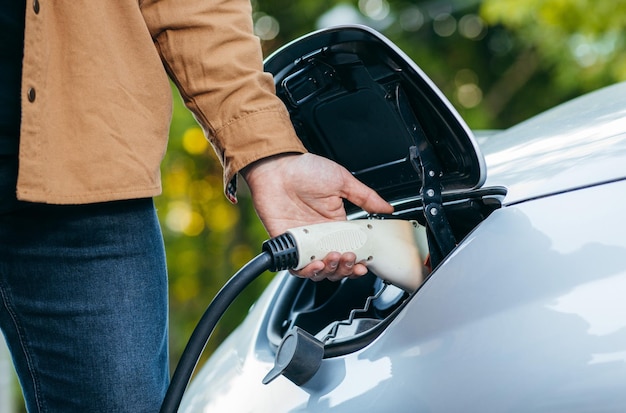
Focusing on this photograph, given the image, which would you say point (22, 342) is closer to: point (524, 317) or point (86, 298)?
point (86, 298)

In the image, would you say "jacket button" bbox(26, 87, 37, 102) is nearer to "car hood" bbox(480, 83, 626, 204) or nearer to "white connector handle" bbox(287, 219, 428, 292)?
"white connector handle" bbox(287, 219, 428, 292)

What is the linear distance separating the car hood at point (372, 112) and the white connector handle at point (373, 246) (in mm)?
107

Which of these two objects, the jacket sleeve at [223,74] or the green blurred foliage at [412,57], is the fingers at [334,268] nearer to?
the jacket sleeve at [223,74]

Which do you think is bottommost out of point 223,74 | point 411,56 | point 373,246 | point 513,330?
point 513,330

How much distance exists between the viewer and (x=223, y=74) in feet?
4.71

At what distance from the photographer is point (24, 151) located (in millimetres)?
1277

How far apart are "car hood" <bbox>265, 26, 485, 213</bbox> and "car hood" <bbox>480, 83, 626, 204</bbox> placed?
0.29ft

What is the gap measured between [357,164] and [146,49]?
470mm

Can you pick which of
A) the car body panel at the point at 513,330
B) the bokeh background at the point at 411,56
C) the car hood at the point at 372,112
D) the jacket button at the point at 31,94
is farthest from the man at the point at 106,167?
the bokeh background at the point at 411,56

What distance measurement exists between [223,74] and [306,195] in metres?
0.25

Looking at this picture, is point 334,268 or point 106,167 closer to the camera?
point 106,167

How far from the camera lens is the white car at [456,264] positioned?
1.14m

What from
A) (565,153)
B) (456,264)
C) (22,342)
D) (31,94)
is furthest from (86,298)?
(565,153)

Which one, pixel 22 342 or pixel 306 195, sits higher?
pixel 306 195
